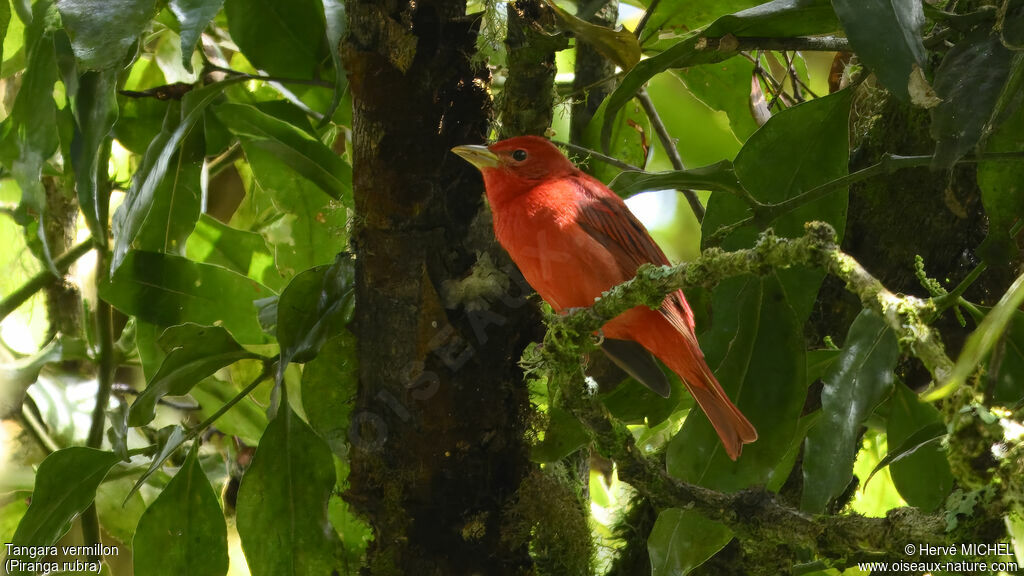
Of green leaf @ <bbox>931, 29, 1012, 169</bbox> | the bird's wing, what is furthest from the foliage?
the bird's wing

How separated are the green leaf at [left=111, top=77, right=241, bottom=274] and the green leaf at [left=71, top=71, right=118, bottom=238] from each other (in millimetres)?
68

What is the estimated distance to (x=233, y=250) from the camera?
230 cm

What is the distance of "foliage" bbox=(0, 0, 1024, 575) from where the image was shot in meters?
1.22

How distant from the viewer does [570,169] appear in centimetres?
203

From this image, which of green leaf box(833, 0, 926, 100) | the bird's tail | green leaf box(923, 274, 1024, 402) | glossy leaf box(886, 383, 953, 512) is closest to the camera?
green leaf box(923, 274, 1024, 402)

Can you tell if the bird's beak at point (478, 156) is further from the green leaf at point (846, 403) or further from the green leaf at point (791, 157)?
the green leaf at point (846, 403)

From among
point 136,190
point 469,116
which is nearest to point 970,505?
point 469,116

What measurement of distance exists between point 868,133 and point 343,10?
1.09 metres

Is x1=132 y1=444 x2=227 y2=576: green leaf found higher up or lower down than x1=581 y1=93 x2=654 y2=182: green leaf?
lower down

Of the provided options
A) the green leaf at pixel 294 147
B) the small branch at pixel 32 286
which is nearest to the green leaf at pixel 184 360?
the green leaf at pixel 294 147

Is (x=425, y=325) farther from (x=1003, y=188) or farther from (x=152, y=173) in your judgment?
(x=1003, y=188)

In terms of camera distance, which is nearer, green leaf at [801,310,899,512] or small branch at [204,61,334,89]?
green leaf at [801,310,899,512]

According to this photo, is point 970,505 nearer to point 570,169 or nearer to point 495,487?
point 495,487

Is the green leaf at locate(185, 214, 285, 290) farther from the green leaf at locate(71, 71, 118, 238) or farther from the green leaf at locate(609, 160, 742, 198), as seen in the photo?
the green leaf at locate(609, 160, 742, 198)
